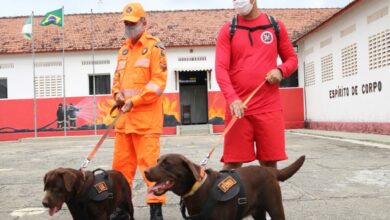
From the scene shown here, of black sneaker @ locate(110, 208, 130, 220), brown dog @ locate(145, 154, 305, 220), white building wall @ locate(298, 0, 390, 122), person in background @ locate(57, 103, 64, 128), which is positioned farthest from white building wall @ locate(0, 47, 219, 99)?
brown dog @ locate(145, 154, 305, 220)

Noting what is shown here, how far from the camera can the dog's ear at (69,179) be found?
10.6 feet

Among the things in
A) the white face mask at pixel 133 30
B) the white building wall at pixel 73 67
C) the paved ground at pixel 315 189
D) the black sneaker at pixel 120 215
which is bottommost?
the paved ground at pixel 315 189

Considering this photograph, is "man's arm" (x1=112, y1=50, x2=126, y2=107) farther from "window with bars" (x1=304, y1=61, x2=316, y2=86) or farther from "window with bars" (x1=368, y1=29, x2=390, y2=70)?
"window with bars" (x1=304, y1=61, x2=316, y2=86)

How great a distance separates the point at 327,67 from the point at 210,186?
17.6 meters

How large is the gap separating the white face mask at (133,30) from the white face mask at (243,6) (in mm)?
996

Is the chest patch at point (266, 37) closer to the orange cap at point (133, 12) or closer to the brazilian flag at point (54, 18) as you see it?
the orange cap at point (133, 12)

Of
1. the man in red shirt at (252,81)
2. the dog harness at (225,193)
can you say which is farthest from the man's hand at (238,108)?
the dog harness at (225,193)

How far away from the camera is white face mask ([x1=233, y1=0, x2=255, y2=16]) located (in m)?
3.80

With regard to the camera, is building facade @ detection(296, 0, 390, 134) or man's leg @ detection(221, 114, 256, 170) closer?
man's leg @ detection(221, 114, 256, 170)

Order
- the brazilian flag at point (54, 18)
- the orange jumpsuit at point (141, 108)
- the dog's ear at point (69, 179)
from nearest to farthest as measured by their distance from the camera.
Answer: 1. the dog's ear at point (69, 179)
2. the orange jumpsuit at point (141, 108)
3. the brazilian flag at point (54, 18)

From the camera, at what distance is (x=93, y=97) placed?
922 inches

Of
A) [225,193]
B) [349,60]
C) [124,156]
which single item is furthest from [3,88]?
[225,193]

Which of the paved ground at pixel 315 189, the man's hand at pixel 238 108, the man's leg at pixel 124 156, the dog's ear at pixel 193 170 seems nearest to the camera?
the dog's ear at pixel 193 170

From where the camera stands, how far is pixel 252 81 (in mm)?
3869
